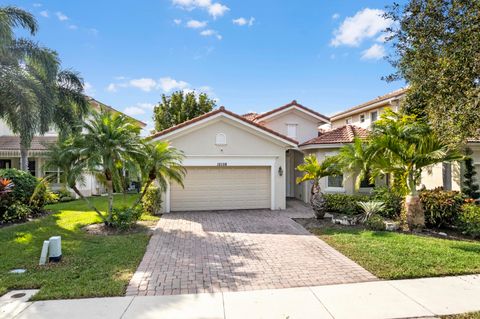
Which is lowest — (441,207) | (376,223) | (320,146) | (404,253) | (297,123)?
(404,253)

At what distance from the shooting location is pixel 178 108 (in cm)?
3077

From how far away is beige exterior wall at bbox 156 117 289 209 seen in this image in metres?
15.9

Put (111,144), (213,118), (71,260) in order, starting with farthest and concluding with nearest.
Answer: (213,118), (111,144), (71,260)

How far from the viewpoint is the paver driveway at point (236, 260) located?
6566mm

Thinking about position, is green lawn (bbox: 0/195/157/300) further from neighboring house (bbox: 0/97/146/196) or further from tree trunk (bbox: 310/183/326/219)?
neighboring house (bbox: 0/97/146/196)

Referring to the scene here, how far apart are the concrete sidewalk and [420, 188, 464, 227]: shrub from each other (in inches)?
263

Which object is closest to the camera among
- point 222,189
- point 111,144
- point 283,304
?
point 283,304

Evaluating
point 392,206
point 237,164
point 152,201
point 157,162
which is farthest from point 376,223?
point 152,201

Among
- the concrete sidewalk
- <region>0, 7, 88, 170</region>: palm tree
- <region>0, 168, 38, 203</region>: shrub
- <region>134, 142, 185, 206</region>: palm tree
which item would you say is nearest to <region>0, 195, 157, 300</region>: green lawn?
the concrete sidewalk

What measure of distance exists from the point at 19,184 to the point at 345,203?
52.9 ft

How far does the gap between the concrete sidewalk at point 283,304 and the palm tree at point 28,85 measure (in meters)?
10.7

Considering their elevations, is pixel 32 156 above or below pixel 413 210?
above

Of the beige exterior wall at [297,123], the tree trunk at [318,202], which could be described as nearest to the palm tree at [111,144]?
the tree trunk at [318,202]

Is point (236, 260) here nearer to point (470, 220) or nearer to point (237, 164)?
point (237, 164)
